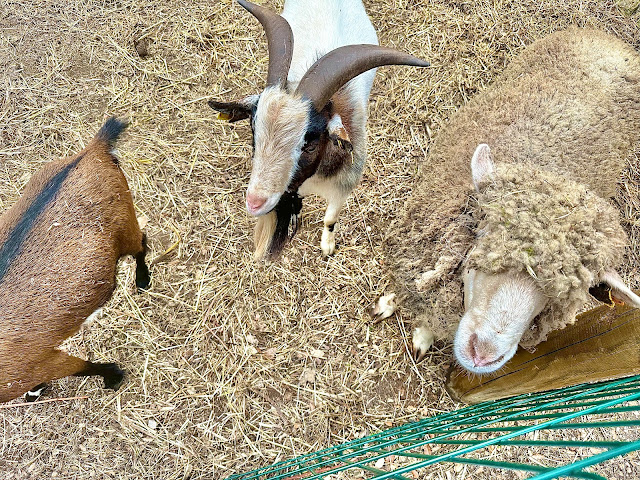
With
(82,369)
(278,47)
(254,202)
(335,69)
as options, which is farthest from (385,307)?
(82,369)

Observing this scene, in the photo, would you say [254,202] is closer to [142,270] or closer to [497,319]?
[497,319]

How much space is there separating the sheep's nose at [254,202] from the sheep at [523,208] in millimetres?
1122

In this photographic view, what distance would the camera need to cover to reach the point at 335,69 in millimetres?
2316

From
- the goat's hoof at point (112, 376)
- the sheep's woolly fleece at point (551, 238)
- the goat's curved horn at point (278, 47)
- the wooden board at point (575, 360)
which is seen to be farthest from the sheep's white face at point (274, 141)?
the wooden board at point (575, 360)

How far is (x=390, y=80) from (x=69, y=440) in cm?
428

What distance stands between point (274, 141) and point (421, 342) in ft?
6.78

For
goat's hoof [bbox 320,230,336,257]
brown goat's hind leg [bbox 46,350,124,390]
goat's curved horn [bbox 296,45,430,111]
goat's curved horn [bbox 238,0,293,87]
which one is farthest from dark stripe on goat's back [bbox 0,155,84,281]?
goat's hoof [bbox 320,230,336,257]

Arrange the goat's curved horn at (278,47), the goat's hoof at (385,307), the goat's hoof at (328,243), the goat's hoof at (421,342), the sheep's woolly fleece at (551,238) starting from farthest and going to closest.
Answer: the goat's hoof at (328,243), the goat's hoof at (385,307), the goat's hoof at (421,342), the goat's curved horn at (278,47), the sheep's woolly fleece at (551,238)

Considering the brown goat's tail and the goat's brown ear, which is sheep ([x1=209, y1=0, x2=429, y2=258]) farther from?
the brown goat's tail

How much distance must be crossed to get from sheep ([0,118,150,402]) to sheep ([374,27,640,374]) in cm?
210

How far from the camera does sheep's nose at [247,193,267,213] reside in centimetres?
232

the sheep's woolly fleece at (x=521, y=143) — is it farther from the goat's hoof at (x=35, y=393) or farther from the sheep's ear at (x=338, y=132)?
the goat's hoof at (x=35, y=393)

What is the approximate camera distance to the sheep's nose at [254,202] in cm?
232

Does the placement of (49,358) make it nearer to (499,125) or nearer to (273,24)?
(273,24)
